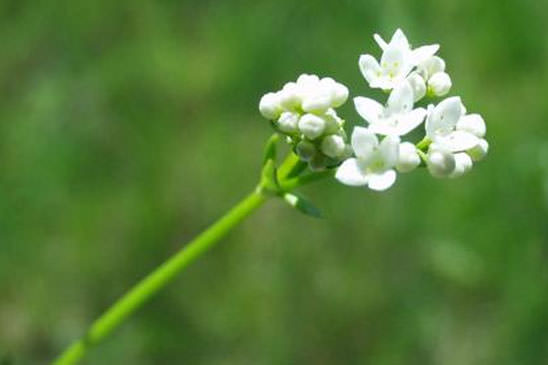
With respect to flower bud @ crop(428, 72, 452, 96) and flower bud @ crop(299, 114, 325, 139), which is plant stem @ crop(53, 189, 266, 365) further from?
flower bud @ crop(428, 72, 452, 96)

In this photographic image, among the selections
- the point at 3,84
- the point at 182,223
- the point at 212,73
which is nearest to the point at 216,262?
the point at 182,223

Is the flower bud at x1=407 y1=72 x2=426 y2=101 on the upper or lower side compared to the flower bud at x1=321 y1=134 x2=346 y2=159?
upper

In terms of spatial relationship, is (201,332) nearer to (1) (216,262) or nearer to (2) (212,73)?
(1) (216,262)

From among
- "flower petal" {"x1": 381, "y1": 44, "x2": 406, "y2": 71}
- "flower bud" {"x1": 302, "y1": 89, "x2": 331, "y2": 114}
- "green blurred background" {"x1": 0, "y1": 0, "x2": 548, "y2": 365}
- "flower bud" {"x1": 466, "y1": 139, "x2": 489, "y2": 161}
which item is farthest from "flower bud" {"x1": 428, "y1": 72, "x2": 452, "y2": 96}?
"green blurred background" {"x1": 0, "y1": 0, "x2": 548, "y2": 365}

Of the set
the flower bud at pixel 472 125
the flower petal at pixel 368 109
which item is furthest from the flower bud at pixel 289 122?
the flower bud at pixel 472 125

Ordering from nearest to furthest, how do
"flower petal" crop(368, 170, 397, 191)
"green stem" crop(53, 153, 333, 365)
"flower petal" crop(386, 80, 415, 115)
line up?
1. "flower petal" crop(368, 170, 397, 191)
2. "flower petal" crop(386, 80, 415, 115)
3. "green stem" crop(53, 153, 333, 365)

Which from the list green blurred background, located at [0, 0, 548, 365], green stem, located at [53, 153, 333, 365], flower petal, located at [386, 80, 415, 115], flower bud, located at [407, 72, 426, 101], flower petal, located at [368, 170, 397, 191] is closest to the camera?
flower petal, located at [368, 170, 397, 191]

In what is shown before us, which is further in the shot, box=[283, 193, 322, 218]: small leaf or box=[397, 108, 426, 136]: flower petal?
box=[283, 193, 322, 218]: small leaf
